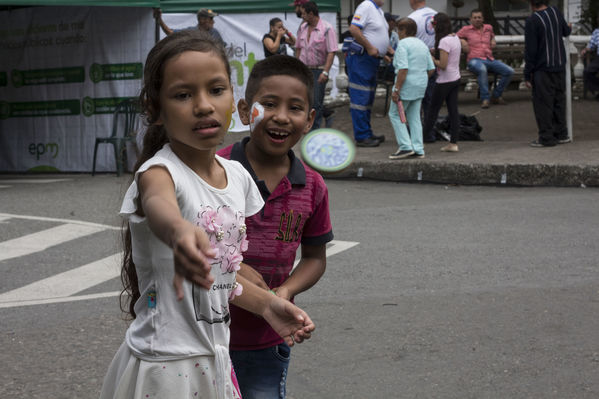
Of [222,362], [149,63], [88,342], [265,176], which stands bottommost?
[88,342]

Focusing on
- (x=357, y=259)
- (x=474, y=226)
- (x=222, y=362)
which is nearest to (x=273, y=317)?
(x=222, y=362)

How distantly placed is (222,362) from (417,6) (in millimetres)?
10798

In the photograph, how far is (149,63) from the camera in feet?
7.14

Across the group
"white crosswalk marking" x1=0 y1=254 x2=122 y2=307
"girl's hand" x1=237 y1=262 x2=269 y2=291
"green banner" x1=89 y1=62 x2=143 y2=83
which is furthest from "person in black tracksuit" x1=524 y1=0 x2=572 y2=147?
"girl's hand" x1=237 y1=262 x2=269 y2=291

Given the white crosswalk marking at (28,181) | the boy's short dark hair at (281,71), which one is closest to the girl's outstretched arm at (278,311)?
the boy's short dark hair at (281,71)

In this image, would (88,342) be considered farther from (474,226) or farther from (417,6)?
(417,6)

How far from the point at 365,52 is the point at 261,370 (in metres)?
9.19

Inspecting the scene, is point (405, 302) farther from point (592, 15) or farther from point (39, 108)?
point (592, 15)

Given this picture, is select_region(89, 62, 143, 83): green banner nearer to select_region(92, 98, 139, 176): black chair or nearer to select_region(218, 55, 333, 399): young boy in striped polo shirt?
select_region(92, 98, 139, 176): black chair

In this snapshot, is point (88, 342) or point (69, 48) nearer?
point (88, 342)

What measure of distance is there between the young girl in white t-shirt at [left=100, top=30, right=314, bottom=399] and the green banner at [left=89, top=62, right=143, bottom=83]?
1067 centimetres

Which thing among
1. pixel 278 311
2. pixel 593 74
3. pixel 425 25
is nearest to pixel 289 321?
pixel 278 311

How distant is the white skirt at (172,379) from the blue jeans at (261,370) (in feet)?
1.46

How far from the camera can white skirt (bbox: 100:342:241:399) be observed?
2.09 m
